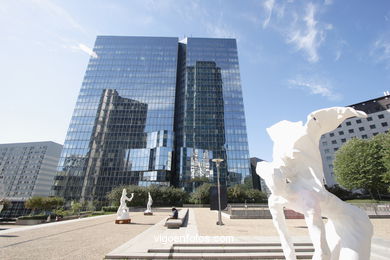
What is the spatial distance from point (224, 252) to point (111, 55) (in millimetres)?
82371

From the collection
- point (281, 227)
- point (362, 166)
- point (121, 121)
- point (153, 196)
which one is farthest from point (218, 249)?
point (121, 121)

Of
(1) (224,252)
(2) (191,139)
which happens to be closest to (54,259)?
(1) (224,252)

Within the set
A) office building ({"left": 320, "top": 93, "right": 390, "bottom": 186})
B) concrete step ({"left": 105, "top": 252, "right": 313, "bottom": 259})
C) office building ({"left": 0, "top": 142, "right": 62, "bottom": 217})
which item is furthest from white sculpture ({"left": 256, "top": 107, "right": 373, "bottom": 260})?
office building ({"left": 0, "top": 142, "right": 62, "bottom": 217})

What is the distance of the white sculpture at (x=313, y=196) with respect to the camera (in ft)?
10.9

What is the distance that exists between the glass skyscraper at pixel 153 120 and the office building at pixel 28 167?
159ft

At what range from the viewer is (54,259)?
5980 mm

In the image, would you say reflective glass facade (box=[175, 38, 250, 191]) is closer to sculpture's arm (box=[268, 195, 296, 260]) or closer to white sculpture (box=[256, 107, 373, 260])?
sculpture's arm (box=[268, 195, 296, 260])

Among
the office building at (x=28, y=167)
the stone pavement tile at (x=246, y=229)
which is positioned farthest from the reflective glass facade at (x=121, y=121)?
the office building at (x=28, y=167)

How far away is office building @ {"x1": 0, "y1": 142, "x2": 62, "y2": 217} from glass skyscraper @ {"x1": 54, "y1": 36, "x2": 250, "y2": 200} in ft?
159

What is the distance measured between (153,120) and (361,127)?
70.8m

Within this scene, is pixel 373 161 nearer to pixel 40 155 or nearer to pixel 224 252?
pixel 224 252

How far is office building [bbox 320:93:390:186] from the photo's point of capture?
53969mm

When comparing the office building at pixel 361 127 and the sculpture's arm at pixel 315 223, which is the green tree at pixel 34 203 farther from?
the office building at pixel 361 127

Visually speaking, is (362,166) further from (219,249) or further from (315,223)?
(315,223)
